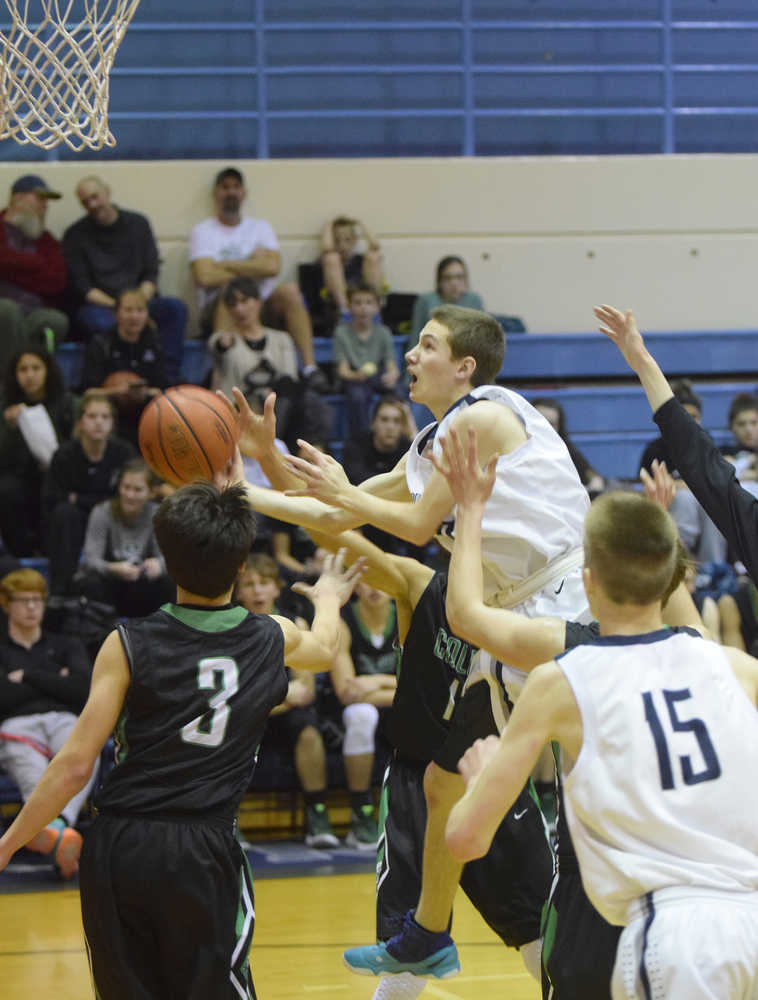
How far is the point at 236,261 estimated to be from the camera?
34.8ft

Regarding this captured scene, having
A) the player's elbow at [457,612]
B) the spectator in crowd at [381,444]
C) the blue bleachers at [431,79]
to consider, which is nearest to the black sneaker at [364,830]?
the spectator in crowd at [381,444]

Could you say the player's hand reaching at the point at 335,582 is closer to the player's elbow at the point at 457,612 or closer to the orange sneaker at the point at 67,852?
the player's elbow at the point at 457,612

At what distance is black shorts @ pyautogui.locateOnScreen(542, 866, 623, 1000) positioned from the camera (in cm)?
257

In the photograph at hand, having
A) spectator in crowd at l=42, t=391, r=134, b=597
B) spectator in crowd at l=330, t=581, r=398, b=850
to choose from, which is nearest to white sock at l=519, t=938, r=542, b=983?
spectator in crowd at l=330, t=581, r=398, b=850

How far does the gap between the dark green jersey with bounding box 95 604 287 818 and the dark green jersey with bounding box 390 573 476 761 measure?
108 centimetres

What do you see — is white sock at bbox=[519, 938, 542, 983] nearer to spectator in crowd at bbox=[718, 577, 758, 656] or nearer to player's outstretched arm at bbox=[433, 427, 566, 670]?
player's outstretched arm at bbox=[433, 427, 566, 670]

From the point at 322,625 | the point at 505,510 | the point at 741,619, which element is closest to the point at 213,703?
the point at 322,625

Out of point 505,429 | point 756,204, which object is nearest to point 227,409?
point 505,429

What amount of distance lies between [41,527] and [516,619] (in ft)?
20.6

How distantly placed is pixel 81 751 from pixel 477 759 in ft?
3.33

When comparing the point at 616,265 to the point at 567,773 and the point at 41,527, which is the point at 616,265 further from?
the point at 567,773

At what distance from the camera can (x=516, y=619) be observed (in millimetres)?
3041

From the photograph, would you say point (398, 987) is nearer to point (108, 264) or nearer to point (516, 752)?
point (516, 752)

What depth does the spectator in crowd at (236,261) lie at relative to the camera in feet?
33.9
